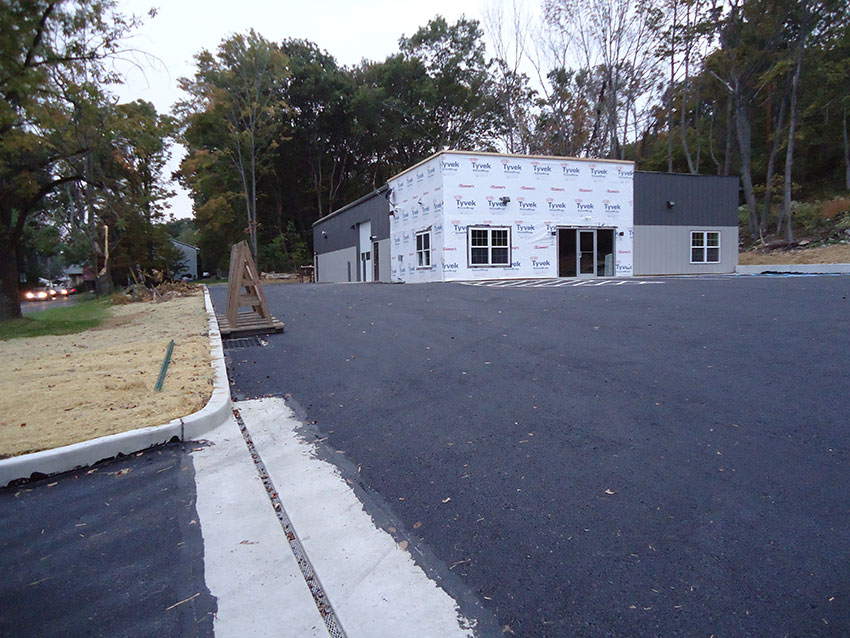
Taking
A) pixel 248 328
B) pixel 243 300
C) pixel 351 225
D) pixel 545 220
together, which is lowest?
pixel 248 328

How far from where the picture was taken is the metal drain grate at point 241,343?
305 inches

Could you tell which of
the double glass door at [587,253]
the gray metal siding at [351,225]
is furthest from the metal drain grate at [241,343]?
the gray metal siding at [351,225]

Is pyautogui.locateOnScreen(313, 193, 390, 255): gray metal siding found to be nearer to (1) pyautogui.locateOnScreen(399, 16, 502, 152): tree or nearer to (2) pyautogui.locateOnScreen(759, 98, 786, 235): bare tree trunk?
(1) pyautogui.locateOnScreen(399, 16, 502, 152): tree

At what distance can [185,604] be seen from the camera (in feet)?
7.21

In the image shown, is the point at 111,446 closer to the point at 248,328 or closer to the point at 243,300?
the point at 248,328

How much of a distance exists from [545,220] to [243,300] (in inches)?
630

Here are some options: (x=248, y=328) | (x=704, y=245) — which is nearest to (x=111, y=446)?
(x=248, y=328)

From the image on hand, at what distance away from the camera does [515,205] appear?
70.6 ft

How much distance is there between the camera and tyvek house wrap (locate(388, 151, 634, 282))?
2092cm

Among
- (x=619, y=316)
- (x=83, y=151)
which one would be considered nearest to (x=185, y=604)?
(x=619, y=316)

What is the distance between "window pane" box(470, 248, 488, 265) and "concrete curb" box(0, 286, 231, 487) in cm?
1740

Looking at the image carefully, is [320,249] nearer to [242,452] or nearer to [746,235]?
[746,235]

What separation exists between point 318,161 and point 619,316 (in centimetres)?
3908

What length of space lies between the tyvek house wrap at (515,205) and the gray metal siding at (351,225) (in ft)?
10.7
